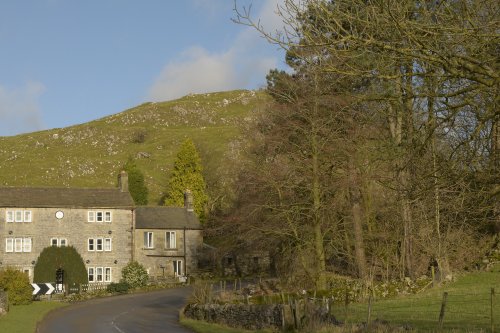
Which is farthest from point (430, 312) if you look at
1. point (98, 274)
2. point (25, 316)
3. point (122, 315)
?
point (98, 274)

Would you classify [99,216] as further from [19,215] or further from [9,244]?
[9,244]

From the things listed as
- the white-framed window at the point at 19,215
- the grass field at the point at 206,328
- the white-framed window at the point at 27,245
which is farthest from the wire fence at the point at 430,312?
the white-framed window at the point at 19,215

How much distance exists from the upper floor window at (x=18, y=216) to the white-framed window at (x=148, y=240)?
11.1 meters

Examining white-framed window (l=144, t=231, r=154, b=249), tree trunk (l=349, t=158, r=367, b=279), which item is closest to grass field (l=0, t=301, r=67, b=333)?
tree trunk (l=349, t=158, r=367, b=279)

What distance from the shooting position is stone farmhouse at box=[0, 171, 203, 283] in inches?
2414

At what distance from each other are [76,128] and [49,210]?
411 ft

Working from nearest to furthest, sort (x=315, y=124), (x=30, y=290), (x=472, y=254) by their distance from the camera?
(x=315, y=124) → (x=472, y=254) → (x=30, y=290)

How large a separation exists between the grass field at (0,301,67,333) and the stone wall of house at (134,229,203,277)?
17.3 metres

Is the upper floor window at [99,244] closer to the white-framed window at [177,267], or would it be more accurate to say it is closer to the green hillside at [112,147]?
the white-framed window at [177,267]

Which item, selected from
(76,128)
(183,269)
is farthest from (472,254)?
(76,128)

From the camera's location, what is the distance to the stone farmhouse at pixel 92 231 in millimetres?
61312

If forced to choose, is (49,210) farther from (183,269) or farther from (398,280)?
(398,280)

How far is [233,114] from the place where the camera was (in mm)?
198250

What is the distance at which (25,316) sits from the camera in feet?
126
